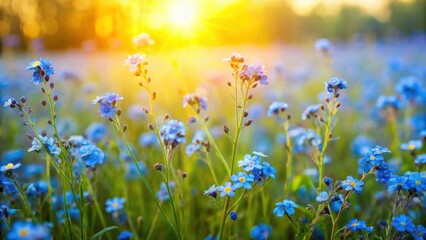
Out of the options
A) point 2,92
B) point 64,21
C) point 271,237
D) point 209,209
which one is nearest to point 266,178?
point 271,237

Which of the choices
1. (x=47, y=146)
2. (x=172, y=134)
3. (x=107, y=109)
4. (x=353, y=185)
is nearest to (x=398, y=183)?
(x=353, y=185)

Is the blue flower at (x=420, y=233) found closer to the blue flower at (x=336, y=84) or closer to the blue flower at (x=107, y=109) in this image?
the blue flower at (x=336, y=84)

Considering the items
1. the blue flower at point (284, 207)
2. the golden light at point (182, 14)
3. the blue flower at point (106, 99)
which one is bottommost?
the blue flower at point (284, 207)

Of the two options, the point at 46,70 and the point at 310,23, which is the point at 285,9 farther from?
the point at 46,70

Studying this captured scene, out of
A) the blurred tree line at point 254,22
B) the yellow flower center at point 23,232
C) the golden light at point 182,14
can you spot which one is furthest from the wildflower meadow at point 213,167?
the blurred tree line at point 254,22

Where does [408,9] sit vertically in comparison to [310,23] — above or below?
below

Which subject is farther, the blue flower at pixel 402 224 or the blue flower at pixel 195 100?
the blue flower at pixel 195 100

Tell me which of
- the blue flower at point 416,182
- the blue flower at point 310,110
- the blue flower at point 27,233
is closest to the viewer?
the blue flower at point 27,233

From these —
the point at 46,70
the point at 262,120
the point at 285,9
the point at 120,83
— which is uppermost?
the point at 285,9
